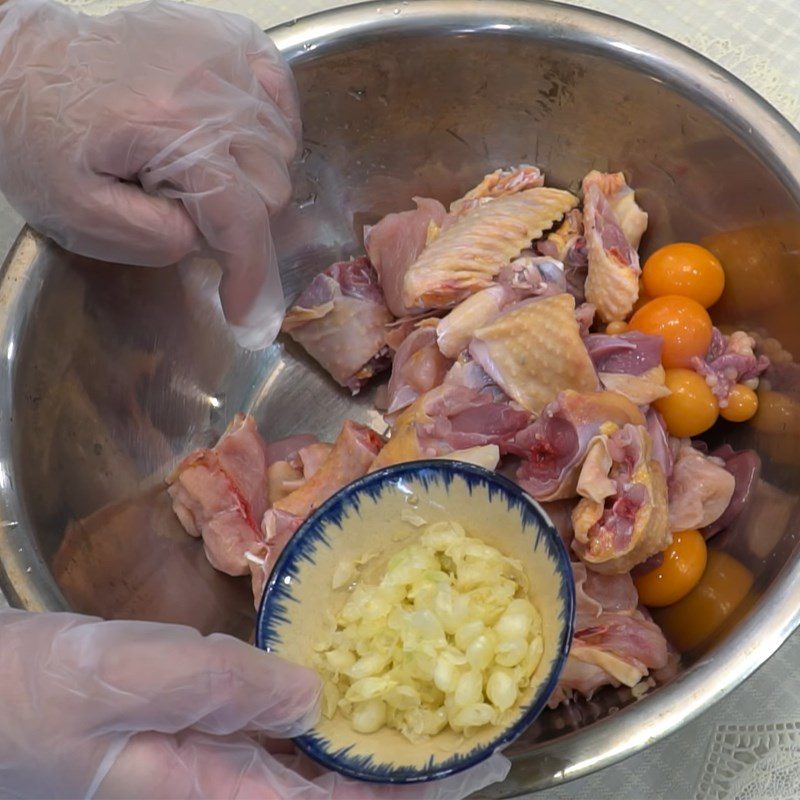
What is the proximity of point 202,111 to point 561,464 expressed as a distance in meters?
0.70

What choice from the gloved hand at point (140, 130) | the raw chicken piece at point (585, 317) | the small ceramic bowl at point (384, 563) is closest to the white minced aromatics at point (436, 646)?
the small ceramic bowl at point (384, 563)

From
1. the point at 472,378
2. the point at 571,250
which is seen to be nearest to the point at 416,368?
the point at 472,378

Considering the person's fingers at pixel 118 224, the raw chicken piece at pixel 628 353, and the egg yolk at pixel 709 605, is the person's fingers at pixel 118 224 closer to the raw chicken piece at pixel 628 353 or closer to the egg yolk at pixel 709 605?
the raw chicken piece at pixel 628 353

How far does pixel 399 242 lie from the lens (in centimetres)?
151

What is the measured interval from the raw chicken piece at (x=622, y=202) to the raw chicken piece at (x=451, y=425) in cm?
39

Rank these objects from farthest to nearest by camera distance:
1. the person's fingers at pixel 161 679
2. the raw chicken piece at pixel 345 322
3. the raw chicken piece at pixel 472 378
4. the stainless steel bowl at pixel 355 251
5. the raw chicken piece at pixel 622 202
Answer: the raw chicken piece at pixel 345 322 < the raw chicken piece at pixel 622 202 < the raw chicken piece at pixel 472 378 < the stainless steel bowl at pixel 355 251 < the person's fingers at pixel 161 679

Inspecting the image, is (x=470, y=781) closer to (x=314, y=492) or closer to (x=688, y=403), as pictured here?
(x=314, y=492)

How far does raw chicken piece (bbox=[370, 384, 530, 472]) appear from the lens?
1.24 metres

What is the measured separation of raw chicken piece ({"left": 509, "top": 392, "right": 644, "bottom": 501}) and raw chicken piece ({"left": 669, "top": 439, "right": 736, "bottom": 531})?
0.11 m

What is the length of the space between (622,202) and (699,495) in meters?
0.52

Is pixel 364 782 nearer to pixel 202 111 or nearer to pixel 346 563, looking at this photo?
pixel 346 563

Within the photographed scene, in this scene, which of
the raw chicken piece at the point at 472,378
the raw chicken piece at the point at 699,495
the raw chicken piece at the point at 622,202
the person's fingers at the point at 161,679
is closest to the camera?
the person's fingers at the point at 161,679

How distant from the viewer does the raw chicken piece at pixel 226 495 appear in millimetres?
1326

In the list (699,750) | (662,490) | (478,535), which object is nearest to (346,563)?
(478,535)
